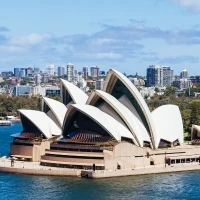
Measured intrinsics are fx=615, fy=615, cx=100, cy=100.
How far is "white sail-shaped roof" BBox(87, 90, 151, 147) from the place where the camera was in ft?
156

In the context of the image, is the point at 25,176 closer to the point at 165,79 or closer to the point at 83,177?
the point at 83,177

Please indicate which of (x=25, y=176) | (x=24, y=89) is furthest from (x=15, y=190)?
(x=24, y=89)

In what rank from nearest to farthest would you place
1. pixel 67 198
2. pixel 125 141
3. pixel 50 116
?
pixel 67 198
pixel 125 141
pixel 50 116

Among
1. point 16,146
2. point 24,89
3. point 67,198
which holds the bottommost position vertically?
point 67,198

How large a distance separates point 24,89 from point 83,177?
126299 mm

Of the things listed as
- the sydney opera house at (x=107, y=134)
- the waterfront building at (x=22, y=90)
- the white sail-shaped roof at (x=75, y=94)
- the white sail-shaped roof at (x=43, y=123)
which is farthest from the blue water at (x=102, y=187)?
the waterfront building at (x=22, y=90)

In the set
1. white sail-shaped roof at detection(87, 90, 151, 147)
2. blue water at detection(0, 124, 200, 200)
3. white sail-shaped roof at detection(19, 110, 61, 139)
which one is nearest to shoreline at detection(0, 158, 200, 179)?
blue water at detection(0, 124, 200, 200)

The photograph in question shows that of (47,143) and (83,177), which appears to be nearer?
(83,177)

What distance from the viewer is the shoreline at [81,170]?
4397 centimetres

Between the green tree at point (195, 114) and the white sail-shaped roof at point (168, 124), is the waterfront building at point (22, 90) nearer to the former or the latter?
the green tree at point (195, 114)

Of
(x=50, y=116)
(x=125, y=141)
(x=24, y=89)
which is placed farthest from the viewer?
(x=24, y=89)

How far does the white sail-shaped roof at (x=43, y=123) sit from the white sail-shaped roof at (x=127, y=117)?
531cm

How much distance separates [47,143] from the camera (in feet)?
164

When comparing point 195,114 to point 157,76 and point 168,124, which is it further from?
point 157,76
